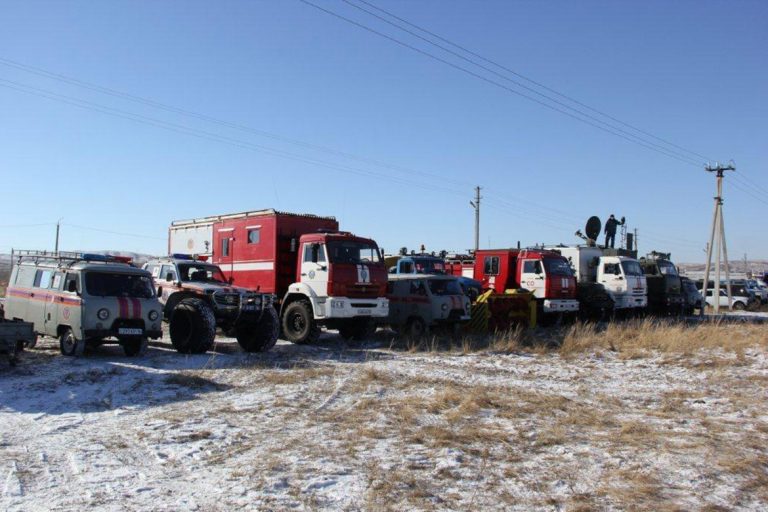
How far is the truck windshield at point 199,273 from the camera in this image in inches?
615

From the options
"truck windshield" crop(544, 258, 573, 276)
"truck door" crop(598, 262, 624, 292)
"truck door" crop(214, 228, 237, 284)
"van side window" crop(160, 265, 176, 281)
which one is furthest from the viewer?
"truck door" crop(598, 262, 624, 292)

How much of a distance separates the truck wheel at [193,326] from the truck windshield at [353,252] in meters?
3.43

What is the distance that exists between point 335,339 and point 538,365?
21.1 feet

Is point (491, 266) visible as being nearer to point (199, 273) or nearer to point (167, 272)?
point (199, 273)

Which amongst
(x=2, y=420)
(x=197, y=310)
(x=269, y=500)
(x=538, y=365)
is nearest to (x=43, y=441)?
(x=2, y=420)

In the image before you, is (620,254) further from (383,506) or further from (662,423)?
(383,506)

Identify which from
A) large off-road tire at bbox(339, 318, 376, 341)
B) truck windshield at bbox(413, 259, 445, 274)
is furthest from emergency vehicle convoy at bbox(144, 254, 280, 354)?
truck windshield at bbox(413, 259, 445, 274)

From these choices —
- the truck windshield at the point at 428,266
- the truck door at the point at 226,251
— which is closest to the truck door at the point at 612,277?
the truck windshield at the point at 428,266

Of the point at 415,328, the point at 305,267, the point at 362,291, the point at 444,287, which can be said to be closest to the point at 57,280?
the point at 305,267

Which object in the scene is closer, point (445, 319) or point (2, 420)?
point (2, 420)

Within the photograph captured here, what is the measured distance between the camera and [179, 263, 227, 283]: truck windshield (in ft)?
51.3

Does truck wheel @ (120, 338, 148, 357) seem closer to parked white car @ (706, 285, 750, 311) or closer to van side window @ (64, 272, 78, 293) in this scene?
van side window @ (64, 272, 78, 293)

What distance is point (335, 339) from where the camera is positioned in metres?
18.3

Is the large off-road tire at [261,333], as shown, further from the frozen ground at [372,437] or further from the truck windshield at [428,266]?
the truck windshield at [428,266]
